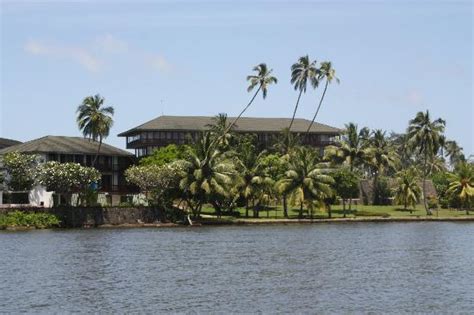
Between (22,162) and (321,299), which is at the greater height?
(22,162)

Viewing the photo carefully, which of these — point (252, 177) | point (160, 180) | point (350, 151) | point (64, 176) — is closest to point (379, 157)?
point (350, 151)

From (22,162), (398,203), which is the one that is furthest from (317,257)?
(398,203)

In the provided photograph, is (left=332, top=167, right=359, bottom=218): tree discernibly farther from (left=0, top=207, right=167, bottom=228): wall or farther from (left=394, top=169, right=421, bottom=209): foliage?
(left=0, top=207, right=167, bottom=228): wall

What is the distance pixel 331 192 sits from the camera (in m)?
100

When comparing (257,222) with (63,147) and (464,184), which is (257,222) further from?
(464,184)

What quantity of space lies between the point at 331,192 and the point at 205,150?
17839mm

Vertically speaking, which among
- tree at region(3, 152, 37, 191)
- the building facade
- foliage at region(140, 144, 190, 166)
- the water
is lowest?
the water

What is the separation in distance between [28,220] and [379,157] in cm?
5933

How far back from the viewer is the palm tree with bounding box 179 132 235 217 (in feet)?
308

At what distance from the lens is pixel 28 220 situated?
90188 millimetres

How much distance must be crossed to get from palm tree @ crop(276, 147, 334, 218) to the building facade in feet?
96.2

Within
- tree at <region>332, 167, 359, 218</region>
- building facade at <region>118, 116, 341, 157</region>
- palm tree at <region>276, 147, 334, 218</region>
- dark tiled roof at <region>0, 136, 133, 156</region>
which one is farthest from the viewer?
building facade at <region>118, 116, 341, 157</region>

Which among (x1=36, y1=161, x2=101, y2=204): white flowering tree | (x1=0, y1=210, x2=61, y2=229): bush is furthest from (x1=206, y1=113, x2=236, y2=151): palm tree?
(x1=0, y1=210, x2=61, y2=229): bush

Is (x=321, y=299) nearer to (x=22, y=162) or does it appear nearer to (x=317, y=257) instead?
(x=317, y=257)
